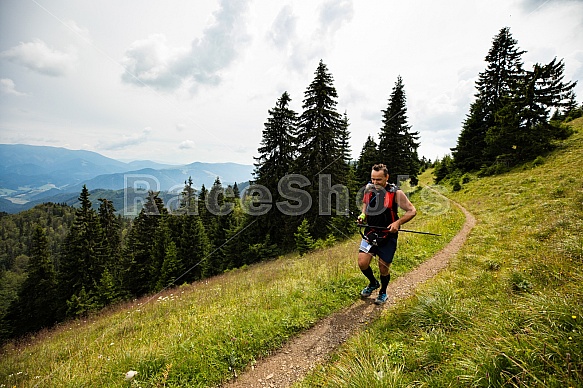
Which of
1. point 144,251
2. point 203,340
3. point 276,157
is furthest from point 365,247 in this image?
point 144,251

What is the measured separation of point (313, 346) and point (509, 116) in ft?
96.7

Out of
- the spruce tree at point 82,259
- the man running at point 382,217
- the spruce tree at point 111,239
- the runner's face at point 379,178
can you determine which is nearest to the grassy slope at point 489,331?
the man running at point 382,217

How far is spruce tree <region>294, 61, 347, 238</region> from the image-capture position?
66.4 ft

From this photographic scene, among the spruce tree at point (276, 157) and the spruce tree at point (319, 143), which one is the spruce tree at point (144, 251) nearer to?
the spruce tree at point (276, 157)

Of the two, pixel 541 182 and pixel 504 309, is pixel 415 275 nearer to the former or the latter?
pixel 504 309

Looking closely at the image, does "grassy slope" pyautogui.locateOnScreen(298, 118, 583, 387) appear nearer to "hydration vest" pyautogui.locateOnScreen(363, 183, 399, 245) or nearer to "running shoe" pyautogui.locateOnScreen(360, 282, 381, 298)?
"running shoe" pyautogui.locateOnScreen(360, 282, 381, 298)

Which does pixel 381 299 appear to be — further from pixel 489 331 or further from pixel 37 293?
pixel 37 293

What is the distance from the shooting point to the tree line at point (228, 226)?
812 inches

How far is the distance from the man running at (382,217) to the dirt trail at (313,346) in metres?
0.62

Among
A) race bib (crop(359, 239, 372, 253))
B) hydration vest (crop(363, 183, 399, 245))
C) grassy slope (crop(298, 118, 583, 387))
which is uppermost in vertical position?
hydration vest (crop(363, 183, 399, 245))

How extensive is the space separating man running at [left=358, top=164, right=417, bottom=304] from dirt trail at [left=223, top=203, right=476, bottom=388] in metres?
0.62

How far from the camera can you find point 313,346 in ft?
14.9

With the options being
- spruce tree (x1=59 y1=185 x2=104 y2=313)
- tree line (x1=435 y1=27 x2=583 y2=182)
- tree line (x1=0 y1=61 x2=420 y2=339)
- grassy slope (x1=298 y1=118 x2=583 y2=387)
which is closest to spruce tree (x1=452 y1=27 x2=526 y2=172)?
tree line (x1=435 y1=27 x2=583 y2=182)

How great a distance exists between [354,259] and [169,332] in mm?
6231
